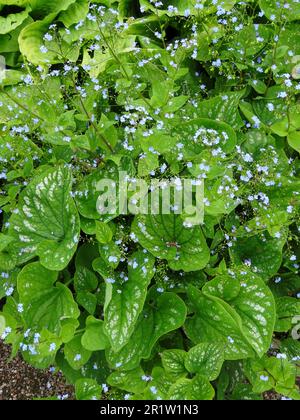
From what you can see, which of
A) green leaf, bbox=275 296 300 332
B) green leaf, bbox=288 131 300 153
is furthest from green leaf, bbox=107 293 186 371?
green leaf, bbox=288 131 300 153

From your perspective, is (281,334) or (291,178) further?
(281,334)

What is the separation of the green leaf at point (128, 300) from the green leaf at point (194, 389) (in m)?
0.24

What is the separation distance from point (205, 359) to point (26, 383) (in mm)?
1151

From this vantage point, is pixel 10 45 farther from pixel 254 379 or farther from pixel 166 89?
pixel 254 379

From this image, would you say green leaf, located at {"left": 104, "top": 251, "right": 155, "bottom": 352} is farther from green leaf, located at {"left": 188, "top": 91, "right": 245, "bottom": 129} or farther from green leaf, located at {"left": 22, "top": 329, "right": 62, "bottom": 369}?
green leaf, located at {"left": 188, "top": 91, "right": 245, "bottom": 129}

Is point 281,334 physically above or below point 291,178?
below

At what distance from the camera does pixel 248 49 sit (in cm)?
230

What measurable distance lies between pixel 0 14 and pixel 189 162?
6.40ft

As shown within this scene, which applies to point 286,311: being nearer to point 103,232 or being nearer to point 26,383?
point 103,232

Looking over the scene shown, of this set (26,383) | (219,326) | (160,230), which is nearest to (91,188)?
(160,230)

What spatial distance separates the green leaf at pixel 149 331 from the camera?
1880 millimetres

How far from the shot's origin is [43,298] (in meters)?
1.99

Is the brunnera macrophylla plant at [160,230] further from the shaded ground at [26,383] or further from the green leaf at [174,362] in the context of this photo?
the shaded ground at [26,383]
